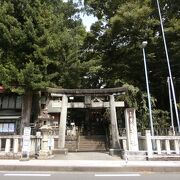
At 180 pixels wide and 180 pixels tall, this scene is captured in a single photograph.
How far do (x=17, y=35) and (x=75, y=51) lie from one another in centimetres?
604

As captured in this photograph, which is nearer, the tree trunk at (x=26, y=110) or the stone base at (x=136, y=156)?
the stone base at (x=136, y=156)

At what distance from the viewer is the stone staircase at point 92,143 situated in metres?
25.0

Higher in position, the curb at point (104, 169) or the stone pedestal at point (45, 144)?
the stone pedestal at point (45, 144)

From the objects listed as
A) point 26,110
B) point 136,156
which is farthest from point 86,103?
point 26,110

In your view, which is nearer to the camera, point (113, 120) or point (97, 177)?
point (97, 177)

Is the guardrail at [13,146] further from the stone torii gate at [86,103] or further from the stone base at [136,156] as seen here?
the stone base at [136,156]

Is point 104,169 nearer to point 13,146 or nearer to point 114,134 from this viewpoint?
point 13,146

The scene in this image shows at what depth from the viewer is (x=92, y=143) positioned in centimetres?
2673

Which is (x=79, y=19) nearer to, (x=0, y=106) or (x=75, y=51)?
(x=75, y=51)

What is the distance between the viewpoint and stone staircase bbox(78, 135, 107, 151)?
24984mm

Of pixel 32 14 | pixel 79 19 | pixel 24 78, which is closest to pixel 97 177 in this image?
pixel 24 78

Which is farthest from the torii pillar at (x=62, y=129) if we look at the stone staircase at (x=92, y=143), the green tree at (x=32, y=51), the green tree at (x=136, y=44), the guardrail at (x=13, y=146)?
the green tree at (x=136, y=44)

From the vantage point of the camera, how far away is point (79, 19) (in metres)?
34.4

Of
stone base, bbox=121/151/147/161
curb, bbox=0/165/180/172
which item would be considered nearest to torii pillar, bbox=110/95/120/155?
stone base, bbox=121/151/147/161
